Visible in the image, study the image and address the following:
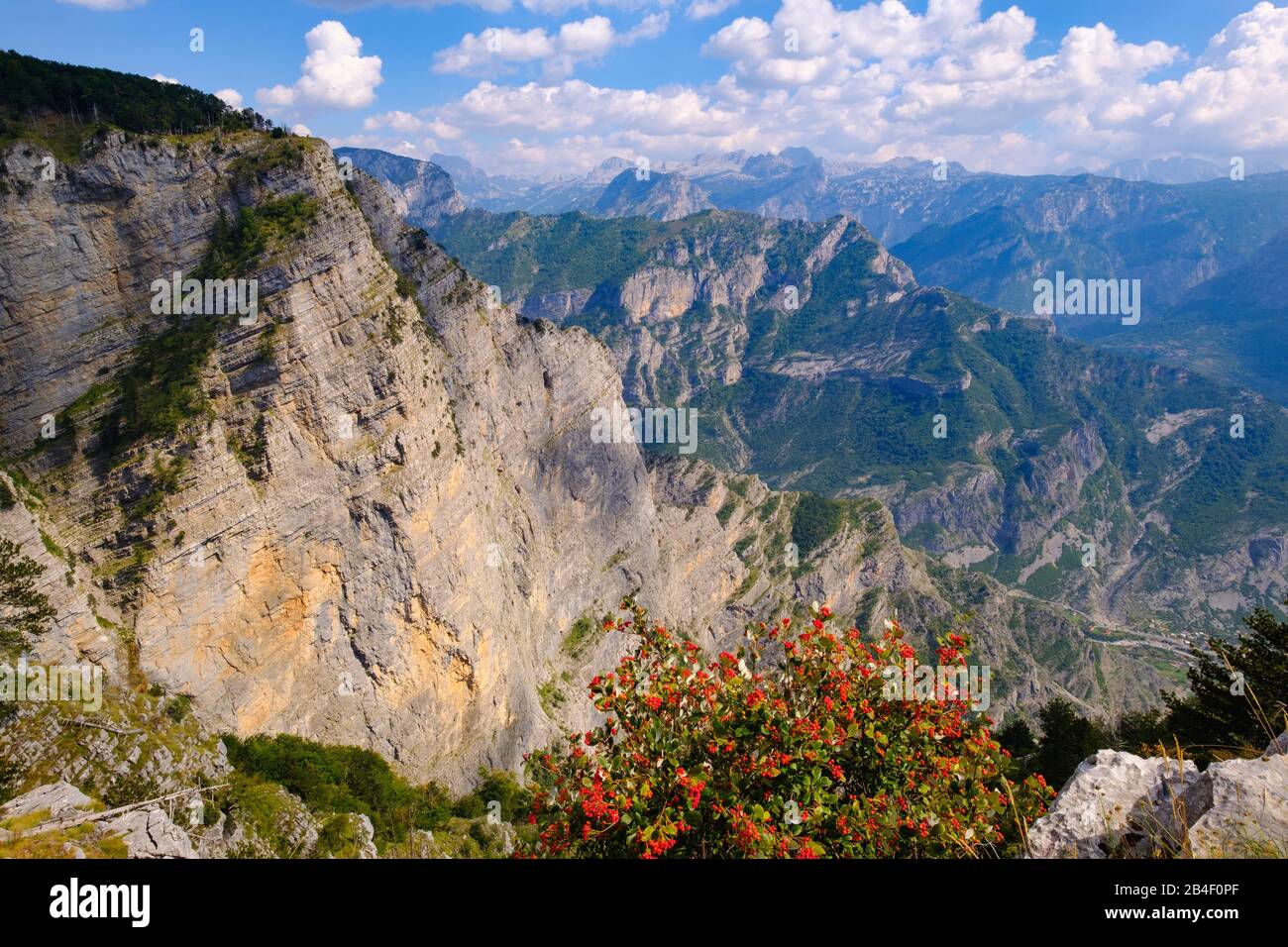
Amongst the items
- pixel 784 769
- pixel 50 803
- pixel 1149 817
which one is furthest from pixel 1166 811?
pixel 50 803

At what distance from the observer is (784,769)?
349 inches

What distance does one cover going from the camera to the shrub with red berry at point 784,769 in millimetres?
8297

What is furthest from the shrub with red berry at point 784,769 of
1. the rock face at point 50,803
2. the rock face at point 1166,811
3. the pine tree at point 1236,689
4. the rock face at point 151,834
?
the pine tree at point 1236,689

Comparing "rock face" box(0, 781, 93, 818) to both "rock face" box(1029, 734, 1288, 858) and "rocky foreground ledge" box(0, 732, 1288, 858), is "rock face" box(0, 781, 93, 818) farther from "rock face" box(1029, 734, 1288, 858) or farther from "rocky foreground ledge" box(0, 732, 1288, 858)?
"rock face" box(1029, 734, 1288, 858)

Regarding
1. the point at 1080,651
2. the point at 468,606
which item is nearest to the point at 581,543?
the point at 468,606

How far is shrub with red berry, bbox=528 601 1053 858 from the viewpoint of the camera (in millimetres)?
8297

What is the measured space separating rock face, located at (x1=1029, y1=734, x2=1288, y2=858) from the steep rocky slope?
1424cm

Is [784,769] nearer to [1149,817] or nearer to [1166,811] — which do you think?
[1149,817]

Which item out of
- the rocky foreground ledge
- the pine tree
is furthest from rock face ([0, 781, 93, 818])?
the pine tree
